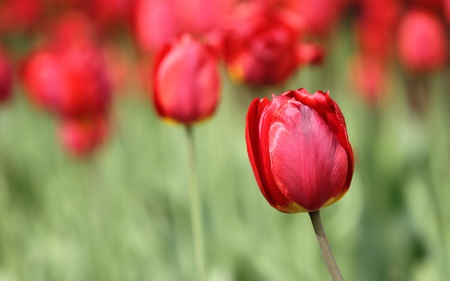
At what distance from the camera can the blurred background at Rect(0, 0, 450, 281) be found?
4.21ft

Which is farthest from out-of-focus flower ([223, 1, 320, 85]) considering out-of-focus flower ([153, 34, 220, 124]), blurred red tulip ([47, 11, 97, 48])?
blurred red tulip ([47, 11, 97, 48])

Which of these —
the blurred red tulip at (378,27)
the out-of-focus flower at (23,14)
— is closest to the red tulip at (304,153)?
the blurred red tulip at (378,27)

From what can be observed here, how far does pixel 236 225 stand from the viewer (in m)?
1.61

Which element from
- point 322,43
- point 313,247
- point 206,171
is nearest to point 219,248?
point 313,247

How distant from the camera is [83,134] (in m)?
1.69

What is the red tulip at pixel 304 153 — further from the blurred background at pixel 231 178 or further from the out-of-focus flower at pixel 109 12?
the out-of-focus flower at pixel 109 12

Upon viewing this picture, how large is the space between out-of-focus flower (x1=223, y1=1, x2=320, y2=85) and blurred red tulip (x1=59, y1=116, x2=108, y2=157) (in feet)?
1.84

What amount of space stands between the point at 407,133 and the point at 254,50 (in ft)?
3.03

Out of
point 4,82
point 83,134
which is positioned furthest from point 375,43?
point 4,82

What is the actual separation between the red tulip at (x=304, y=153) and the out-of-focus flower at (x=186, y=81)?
13.3 inches

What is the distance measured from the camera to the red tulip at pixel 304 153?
647mm

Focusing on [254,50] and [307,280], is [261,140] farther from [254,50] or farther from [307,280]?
[307,280]

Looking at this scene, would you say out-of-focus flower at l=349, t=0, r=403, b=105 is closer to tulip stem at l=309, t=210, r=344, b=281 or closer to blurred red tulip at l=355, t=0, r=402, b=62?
blurred red tulip at l=355, t=0, r=402, b=62

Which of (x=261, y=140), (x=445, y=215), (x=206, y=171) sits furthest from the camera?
(x=206, y=171)
